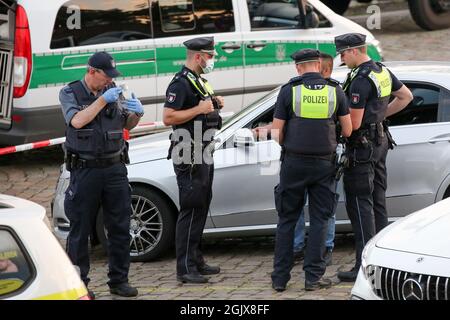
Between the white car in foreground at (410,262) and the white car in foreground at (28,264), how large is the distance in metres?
1.94

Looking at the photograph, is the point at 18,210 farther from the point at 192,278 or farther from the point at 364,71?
the point at 364,71

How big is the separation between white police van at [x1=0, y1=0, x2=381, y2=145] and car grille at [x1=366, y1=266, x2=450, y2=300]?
6299 mm

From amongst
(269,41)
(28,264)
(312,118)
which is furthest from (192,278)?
(269,41)

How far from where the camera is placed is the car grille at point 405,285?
6711 mm

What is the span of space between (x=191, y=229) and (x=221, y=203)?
1.94 feet

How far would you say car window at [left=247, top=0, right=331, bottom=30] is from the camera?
44.9 feet

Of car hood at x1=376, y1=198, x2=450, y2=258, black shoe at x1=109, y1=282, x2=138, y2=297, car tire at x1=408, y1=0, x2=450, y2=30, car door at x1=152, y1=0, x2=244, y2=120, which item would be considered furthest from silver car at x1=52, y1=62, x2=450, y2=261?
car tire at x1=408, y1=0, x2=450, y2=30

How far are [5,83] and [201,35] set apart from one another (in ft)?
7.13

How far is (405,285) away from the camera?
687 centimetres

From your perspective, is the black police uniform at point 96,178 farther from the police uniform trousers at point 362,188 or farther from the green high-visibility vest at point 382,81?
the green high-visibility vest at point 382,81

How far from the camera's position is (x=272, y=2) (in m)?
13.9
